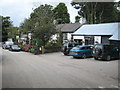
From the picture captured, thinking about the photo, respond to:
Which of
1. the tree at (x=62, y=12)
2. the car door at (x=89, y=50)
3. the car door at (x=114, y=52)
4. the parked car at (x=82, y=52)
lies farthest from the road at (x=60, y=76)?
the tree at (x=62, y=12)

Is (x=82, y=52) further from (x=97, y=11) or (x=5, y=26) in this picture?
(x=5, y=26)

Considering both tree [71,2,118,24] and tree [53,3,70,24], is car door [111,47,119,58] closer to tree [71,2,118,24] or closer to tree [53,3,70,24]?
tree [71,2,118,24]

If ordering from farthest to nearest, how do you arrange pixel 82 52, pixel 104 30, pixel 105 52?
pixel 104 30
pixel 82 52
pixel 105 52

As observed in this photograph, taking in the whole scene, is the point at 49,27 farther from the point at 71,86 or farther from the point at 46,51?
the point at 71,86

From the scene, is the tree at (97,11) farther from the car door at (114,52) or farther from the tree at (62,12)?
the car door at (114,52)

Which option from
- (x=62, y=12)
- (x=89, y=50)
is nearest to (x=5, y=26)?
(x=62, y=12)

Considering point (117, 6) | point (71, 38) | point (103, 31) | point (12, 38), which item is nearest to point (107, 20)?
point (117, 6)

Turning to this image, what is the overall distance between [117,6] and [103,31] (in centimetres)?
2301

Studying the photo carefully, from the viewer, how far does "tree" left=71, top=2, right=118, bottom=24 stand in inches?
1575

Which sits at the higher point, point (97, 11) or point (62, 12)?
point (62, 12)

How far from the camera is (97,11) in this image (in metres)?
42.6

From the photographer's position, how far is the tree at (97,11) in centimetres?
3999

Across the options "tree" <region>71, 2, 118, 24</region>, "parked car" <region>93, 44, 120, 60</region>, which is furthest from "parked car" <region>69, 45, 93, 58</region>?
"tree" <region>71, 2, 118, 24</region>

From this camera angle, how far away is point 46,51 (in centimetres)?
2889
